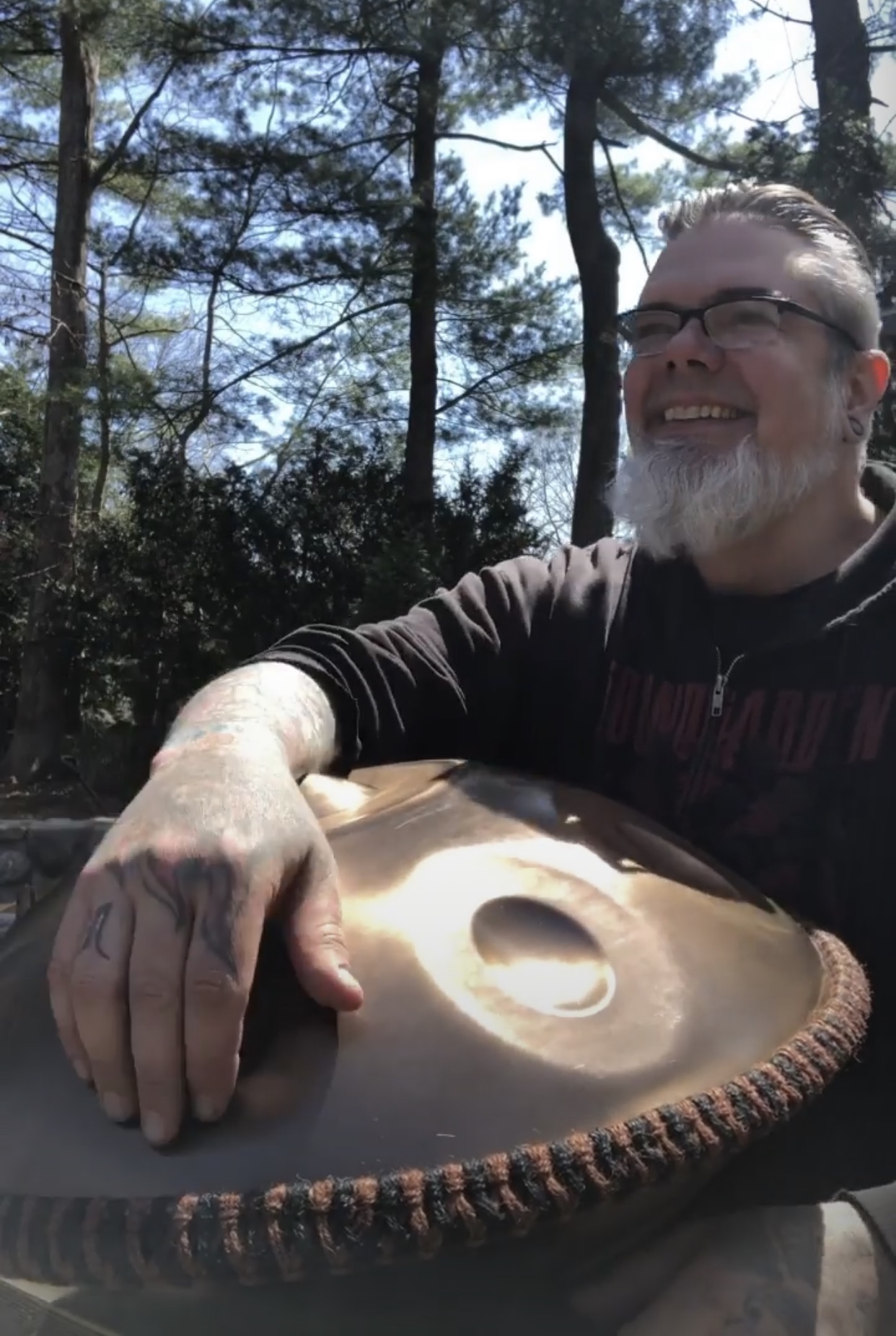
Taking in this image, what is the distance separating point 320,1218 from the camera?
671 mm

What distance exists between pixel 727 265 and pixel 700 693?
553 mm

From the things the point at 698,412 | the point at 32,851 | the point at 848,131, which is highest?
the point at 848,131

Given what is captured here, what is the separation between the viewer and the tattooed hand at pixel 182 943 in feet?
2.40

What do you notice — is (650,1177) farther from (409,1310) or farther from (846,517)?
(846,517)

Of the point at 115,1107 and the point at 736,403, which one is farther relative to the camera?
the point at 736,403

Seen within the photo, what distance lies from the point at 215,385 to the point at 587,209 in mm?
3006

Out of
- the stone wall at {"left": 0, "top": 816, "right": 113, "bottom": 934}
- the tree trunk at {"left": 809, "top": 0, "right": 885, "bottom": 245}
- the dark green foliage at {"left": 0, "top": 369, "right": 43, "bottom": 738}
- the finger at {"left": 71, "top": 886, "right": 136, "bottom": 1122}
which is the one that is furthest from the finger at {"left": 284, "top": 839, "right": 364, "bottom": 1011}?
the dark green foliage at {"left": 0, "top": 369, "right": 43, "bottom": 738}

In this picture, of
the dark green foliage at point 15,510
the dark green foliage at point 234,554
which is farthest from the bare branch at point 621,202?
the dark green foliage at point 15,510

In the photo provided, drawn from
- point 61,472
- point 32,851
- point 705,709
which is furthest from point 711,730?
point 61,472

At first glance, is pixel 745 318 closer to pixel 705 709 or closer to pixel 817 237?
pixel 817 237

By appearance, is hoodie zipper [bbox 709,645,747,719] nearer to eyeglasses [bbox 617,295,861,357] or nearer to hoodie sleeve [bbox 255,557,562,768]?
hoodie sleeve [bbox 255,557,562,768]

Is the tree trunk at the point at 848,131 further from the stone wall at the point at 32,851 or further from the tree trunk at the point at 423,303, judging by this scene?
the stone wall at the point at 32,851

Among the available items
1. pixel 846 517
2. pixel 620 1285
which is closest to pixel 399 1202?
pixel 620 1285

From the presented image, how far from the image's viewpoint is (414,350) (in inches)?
329
